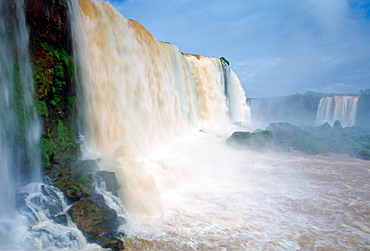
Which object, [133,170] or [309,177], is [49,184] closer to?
[133,170]

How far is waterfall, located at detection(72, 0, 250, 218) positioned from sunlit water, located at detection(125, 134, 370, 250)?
2.66ft

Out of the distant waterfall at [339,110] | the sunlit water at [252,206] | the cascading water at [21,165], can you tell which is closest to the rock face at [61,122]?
the cascading water at [21,165]

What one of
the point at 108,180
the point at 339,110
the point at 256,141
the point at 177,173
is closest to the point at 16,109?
the point at 108,180

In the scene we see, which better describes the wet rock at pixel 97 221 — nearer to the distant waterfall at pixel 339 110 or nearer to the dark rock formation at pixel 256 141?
the dark rock formation at pixel 256 141

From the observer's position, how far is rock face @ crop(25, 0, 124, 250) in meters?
5.09

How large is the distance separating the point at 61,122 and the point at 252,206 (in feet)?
18.2

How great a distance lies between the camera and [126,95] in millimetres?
9797

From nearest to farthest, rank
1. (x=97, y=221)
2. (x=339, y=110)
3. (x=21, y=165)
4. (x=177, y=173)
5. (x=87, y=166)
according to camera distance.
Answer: (x=97, y=221) < (x=21, y=165) < (x=87, y=166) < (x=177, y=173) < (x=339, y=110)

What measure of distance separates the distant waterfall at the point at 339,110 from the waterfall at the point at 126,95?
2814 centimetres

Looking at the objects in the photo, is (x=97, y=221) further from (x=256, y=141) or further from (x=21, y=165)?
(x=256, y=141)

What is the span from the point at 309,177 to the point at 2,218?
980cm

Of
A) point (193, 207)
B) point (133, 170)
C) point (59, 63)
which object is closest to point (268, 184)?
point (193, 207)

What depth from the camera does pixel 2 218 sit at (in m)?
4.32

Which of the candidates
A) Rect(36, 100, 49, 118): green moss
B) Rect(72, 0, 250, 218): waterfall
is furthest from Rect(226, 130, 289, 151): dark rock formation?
Rect(36, 100, 49, 118): green moss
